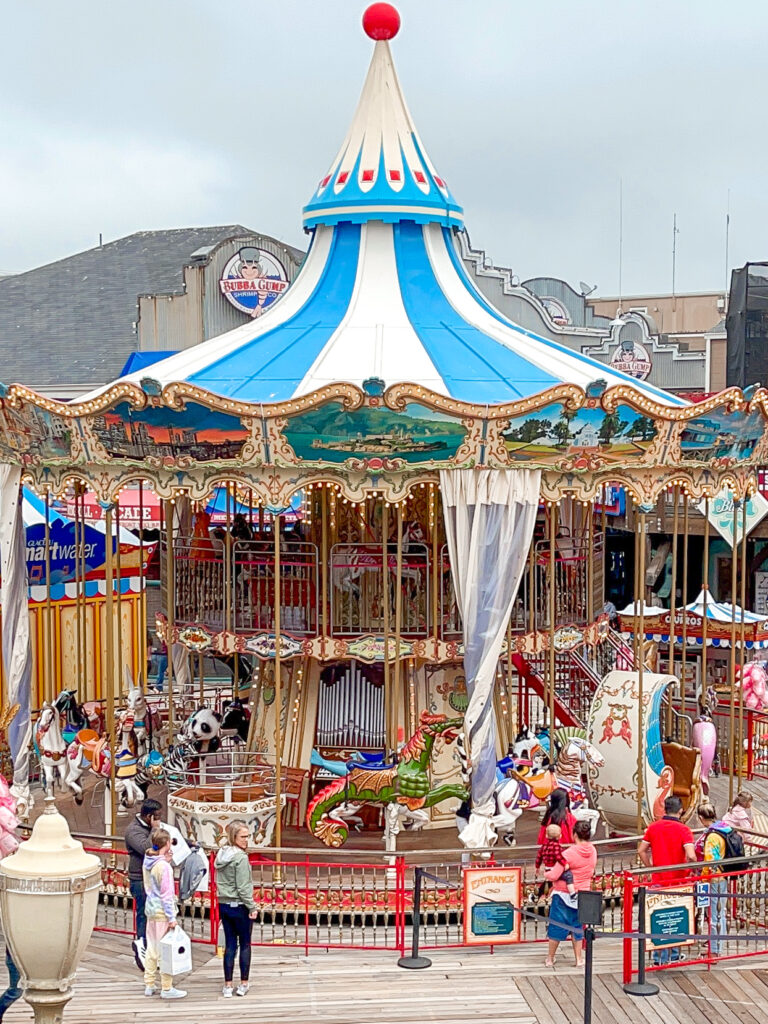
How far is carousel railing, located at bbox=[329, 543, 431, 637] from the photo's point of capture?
1529 centimetres

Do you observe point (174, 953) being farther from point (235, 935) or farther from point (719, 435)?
point (719, 435)

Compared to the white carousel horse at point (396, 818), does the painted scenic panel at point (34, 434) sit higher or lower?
higher

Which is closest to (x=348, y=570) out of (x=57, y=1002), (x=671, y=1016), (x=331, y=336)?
(x=331, y=336)

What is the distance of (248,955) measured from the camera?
11.4 meters

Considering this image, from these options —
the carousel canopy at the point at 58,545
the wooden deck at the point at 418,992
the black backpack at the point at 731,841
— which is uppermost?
the carousel canopy at the point at 58,545

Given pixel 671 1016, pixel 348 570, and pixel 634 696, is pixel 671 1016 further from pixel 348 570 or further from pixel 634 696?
pixel 348 570

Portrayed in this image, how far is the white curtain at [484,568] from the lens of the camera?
1366 cm

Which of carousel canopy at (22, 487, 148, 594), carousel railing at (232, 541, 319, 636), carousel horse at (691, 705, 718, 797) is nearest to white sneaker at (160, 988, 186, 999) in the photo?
carousel railing at (232, 541, 319, 636)

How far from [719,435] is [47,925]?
8785 millimetres

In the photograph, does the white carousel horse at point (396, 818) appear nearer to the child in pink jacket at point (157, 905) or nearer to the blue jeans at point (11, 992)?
the child in pink jacket at point (157, 905)

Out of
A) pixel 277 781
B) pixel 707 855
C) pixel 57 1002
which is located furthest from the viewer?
pixel 277 781

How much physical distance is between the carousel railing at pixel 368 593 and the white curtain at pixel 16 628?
121 inches

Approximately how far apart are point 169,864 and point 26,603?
182 inches

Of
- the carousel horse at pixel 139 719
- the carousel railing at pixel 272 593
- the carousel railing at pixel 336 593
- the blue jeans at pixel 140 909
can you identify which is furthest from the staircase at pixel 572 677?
the blue jeans at pixel 140 909
